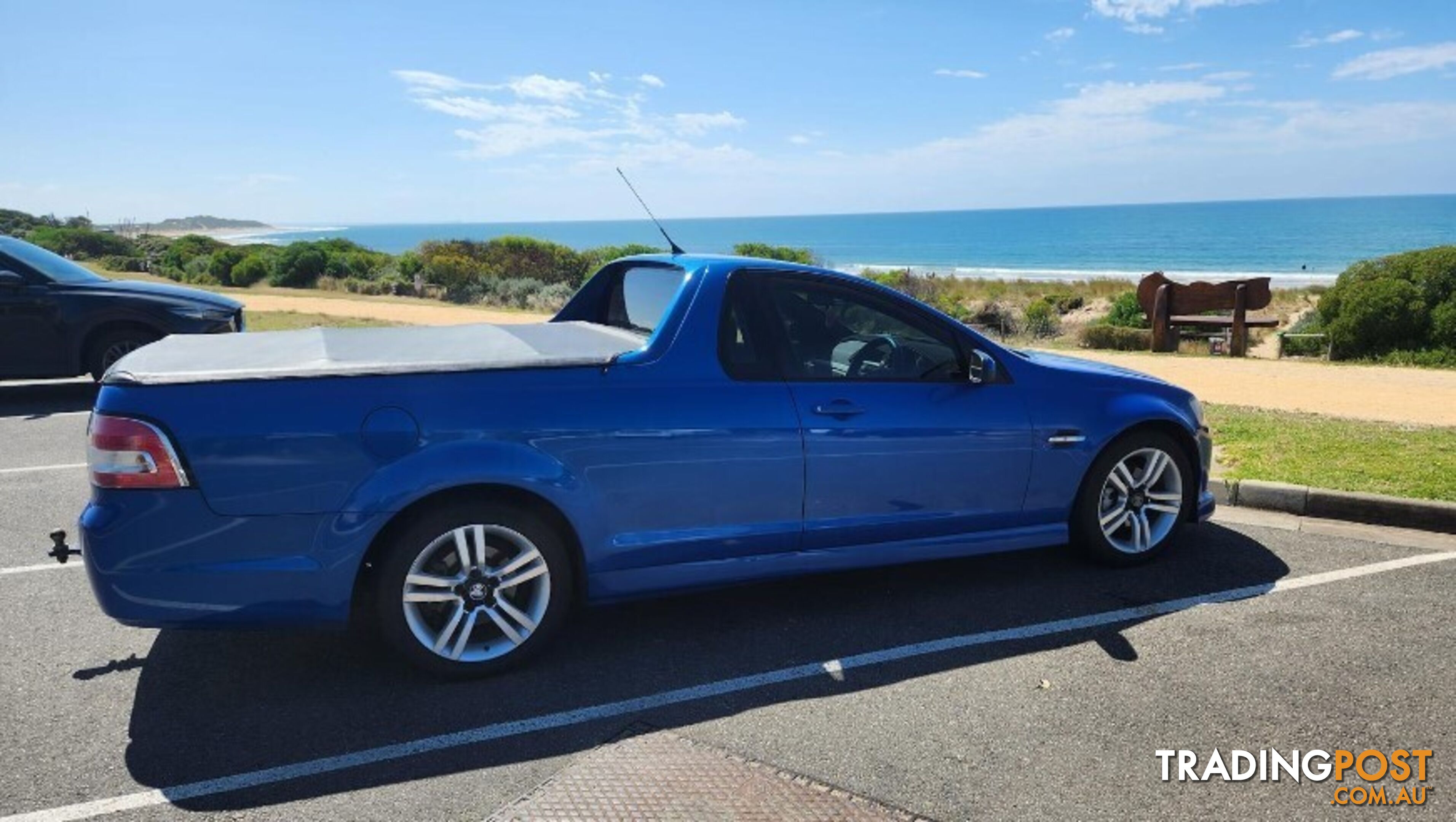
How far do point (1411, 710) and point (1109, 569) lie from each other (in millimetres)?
1629

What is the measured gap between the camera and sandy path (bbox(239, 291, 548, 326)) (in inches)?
694

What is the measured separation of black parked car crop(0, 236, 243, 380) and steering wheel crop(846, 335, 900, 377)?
7558mm

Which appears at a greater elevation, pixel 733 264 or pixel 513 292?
pixel 733 264

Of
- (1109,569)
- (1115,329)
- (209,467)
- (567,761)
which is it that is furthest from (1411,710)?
(1115,329)

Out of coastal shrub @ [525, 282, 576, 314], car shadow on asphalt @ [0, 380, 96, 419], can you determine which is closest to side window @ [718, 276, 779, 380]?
car shadow on asphalt @ [0, 380, 96, 419]

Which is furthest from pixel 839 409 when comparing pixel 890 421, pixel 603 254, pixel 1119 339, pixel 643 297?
pixel 603 254

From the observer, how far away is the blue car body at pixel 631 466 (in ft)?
11.2

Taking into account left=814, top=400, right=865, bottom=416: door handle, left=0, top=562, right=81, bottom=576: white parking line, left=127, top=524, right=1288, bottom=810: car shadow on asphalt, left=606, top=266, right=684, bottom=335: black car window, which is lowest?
left=0, top=562, right=81, bottom=576: white parking line

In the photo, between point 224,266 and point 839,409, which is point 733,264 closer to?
point 839,409

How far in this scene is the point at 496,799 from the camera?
3004mm

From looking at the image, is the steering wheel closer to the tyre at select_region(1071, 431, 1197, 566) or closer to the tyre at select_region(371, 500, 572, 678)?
the tyre at select_region(1071, 431, 1197, 566)

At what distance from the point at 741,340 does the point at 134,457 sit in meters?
2.32

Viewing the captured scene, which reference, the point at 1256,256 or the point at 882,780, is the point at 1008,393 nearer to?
the point at 882,780

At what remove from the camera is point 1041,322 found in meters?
20.6
